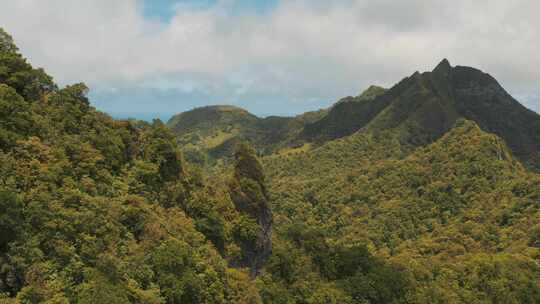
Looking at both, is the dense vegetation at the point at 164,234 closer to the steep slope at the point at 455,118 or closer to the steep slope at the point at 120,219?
the steep slope at the point at 120,219

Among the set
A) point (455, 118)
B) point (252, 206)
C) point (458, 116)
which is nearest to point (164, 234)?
point (252, 206)

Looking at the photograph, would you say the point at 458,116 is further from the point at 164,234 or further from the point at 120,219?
the point at 120,219

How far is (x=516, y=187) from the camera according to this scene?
120 m

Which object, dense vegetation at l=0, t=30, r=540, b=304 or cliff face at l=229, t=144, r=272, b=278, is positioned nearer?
dense vegetation at l=0, t=30, r=540, b=304

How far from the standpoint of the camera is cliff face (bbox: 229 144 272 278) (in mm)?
56250

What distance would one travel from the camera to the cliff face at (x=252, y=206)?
185 ft

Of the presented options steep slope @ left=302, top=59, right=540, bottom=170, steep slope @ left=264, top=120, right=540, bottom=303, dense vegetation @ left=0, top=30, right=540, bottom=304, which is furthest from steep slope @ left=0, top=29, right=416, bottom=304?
steep slope @ left=302, top=59, right=540, bottom=170

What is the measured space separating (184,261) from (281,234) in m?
28.1

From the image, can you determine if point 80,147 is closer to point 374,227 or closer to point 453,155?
point 374,227

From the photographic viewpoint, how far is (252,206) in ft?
196

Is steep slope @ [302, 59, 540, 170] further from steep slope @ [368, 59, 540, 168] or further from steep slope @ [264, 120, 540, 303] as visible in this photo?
steep slope @ [264, 120, 540, 303]

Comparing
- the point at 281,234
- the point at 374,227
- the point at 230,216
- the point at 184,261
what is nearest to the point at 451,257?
the point at 374,227

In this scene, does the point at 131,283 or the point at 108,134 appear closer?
the point at 131,283


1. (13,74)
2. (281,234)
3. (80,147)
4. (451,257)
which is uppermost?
(13,74)
